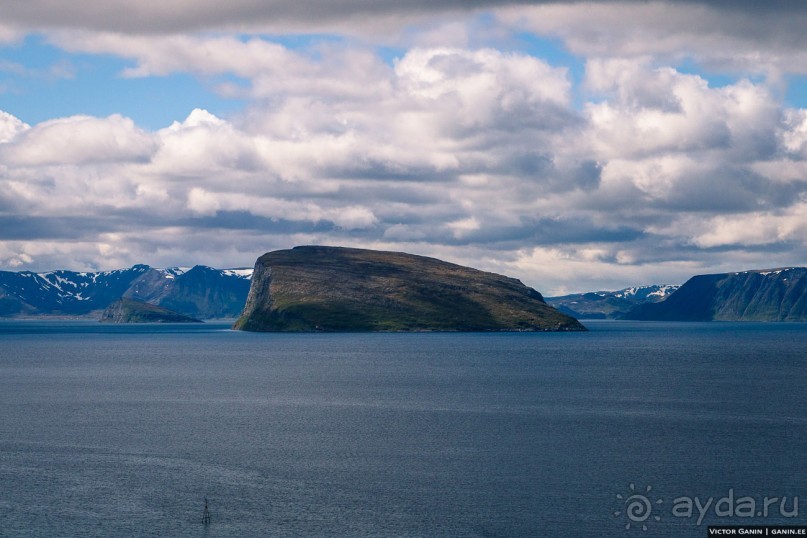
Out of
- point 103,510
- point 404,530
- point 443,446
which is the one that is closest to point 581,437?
point 443,446

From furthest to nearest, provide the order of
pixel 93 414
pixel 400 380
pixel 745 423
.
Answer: pixel 400 380, pixel 93 414, pixel 745 423

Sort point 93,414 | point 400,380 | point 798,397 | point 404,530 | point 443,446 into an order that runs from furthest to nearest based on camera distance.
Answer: point 400,380 → point 798,397 → point 93,414 → point 443,446 → point 404,530

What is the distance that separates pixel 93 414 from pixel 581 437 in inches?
2958

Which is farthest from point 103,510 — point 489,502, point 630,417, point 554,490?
point 630,417

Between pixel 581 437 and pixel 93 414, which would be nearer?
pixel 581 437

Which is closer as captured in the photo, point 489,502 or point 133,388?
point 489,502

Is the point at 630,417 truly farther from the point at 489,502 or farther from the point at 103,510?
the point at 103,510

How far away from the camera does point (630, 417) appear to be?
132 meters

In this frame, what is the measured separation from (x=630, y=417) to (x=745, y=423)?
15.9 metres

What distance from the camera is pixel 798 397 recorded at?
519 ft

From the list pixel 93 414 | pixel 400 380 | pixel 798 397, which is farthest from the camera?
pixel 400 380

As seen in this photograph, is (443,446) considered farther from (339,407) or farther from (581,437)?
(339,407)

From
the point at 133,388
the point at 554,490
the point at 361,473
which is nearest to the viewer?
the point at 554,490

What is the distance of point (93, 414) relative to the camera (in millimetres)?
139250
